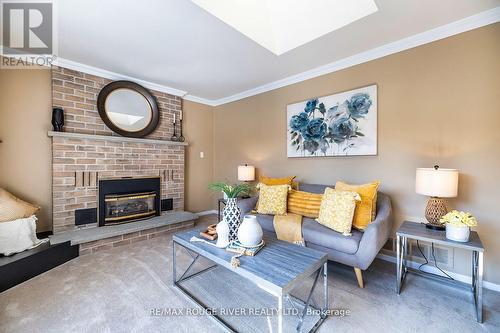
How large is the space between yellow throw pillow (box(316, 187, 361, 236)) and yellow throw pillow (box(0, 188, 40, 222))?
10.6ft

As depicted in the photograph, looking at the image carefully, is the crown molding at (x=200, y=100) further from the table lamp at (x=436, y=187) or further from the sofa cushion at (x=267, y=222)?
the table lamp at (x=436, y=187)

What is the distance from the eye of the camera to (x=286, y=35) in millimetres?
2479

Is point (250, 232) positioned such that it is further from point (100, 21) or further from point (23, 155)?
point (23, 155)

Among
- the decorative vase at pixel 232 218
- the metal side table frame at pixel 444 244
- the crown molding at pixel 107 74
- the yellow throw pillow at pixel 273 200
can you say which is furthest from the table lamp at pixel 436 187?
the crown molding at pixel 107 74

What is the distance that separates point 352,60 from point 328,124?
0.83 metres

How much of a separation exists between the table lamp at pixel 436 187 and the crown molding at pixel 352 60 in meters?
1.41

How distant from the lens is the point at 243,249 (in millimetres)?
1617

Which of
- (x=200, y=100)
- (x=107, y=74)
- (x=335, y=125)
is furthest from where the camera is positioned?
(x=200, y=100)

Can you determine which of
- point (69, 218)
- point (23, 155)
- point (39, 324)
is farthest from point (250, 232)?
point (23, 155)

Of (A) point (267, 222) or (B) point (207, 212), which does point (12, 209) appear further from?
(B) point (207, 212)

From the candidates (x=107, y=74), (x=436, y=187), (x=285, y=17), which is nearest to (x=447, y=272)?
(x=436, y=187)

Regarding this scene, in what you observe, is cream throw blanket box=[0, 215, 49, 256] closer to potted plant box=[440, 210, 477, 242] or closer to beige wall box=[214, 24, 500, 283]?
beige wall box=[214, 24, 500, 283]

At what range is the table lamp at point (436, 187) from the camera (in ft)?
6.01

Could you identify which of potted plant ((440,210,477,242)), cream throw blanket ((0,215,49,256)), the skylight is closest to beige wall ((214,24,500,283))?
potted plant ((440,210,477,242))
